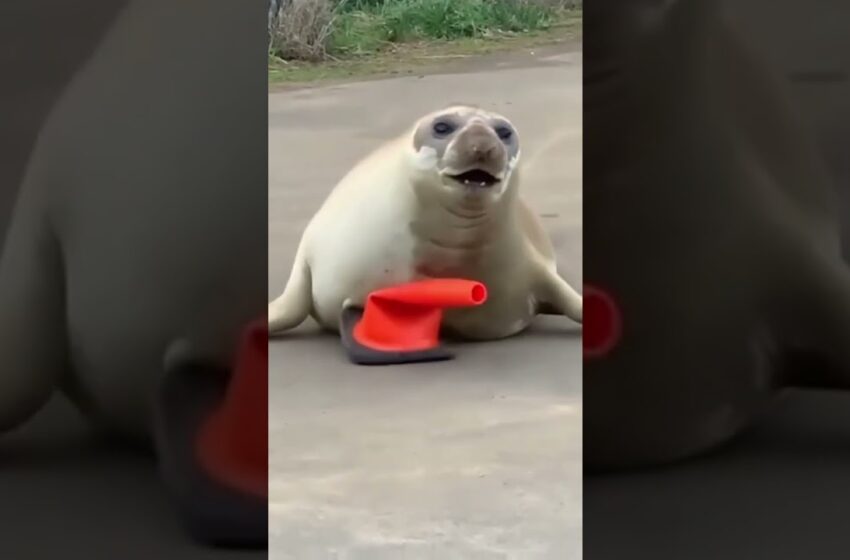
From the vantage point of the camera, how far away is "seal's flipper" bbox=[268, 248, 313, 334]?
0.89 meters

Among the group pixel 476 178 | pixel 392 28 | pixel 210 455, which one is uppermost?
pixel 392 28

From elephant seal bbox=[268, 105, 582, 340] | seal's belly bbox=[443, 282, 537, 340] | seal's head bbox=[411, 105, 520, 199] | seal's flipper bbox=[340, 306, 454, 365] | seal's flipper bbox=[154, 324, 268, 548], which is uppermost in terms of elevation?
seal's head bbox=[411, 105, 520, 199]

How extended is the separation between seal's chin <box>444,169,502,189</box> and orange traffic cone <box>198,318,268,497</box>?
201mm

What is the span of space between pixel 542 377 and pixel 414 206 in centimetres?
18

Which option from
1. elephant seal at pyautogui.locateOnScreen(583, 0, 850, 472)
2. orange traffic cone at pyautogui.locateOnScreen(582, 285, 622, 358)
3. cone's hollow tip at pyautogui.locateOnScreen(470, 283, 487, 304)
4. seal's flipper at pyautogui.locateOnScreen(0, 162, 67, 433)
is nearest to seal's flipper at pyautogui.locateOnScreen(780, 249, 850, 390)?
elephant seal at pyautogui.locateOnScreen(583, 0, 850, 472)

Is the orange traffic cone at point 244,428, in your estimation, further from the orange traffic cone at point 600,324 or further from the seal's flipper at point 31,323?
the orange traffic cone at point 600,324

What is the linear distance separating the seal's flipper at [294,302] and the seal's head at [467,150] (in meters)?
0.13

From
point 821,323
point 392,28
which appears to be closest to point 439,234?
point 392,28

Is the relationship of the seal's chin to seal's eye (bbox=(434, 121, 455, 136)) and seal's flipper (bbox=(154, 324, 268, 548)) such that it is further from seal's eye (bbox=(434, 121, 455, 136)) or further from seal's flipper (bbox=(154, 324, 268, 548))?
seal's flipper (bbox=(154, 324, 268, 548))

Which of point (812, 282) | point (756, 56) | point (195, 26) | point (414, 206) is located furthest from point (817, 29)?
point (195, 26)

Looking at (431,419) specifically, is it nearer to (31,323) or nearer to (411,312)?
(411,312)

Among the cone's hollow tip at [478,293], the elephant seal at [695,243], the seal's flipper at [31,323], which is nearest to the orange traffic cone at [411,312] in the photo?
the cone's hollow tip at [478,293]

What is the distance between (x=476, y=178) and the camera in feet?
2.98

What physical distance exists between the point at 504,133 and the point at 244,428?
0.33 m
